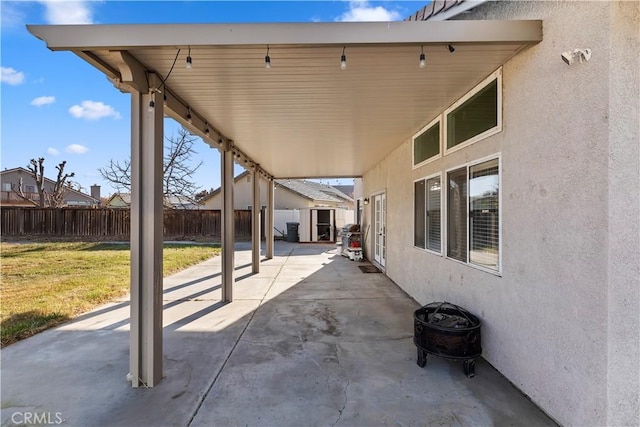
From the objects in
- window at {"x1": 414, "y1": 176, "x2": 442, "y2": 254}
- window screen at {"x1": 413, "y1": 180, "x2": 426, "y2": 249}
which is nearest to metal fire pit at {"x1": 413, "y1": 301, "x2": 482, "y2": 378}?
window at {"x1": 414, "y1": 176, "x2": 442, "y2": 254}

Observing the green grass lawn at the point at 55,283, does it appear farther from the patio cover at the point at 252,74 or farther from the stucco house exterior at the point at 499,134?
the stucco house exterior at the point at 499,134

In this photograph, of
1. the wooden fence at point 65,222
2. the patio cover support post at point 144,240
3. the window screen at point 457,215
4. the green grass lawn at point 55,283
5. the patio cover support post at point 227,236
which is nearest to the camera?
the patio cover support post at point 144,240

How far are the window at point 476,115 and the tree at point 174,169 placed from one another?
19.1 metres

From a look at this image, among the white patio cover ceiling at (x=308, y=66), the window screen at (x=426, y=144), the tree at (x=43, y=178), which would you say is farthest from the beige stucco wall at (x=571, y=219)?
the tree at (x=43, y=178)

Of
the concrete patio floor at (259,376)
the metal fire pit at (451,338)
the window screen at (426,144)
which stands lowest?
the concrete patio floor at (259,376)

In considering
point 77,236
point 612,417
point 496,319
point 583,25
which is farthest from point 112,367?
point 77,236

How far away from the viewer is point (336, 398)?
2582mm

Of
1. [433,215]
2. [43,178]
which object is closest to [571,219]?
[433,215]

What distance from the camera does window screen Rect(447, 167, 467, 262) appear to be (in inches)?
146

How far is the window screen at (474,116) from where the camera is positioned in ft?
10.3

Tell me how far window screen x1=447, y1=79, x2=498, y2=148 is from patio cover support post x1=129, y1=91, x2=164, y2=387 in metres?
3.33

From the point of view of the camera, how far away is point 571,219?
6.93ft

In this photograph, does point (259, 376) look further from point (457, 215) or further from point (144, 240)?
point (457, 215)

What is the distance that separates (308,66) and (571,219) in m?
2.43
